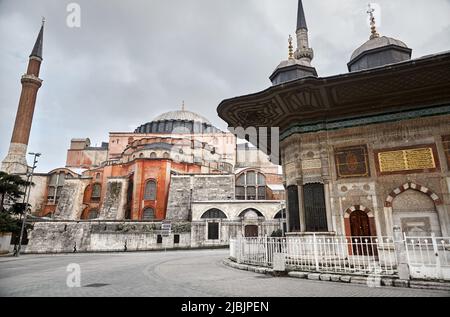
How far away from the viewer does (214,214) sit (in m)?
28.1

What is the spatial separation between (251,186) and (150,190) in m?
12.0

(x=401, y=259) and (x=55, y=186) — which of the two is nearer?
(x=401, y=259)

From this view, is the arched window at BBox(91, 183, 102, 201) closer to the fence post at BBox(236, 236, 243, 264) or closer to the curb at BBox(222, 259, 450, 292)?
the fence post at BBox(236, 236, 243, 264)

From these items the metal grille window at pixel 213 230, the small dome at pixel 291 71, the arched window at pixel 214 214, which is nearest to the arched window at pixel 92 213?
the arched window at pixel 214 214

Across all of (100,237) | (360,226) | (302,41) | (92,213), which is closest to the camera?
(360,226)

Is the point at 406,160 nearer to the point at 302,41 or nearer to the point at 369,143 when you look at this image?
the point at 369,143

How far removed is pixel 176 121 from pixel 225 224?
1073 inches

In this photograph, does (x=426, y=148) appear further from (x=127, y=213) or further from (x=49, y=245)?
(x=127, y=213)

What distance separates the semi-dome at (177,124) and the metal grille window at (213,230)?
2423cm

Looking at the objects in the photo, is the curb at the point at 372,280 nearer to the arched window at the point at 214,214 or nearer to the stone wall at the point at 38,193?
the arched window at the point at 214,214

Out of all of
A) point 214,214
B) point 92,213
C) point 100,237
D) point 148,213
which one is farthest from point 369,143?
point 92,213

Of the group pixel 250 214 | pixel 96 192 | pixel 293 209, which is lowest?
pixel 293 209
